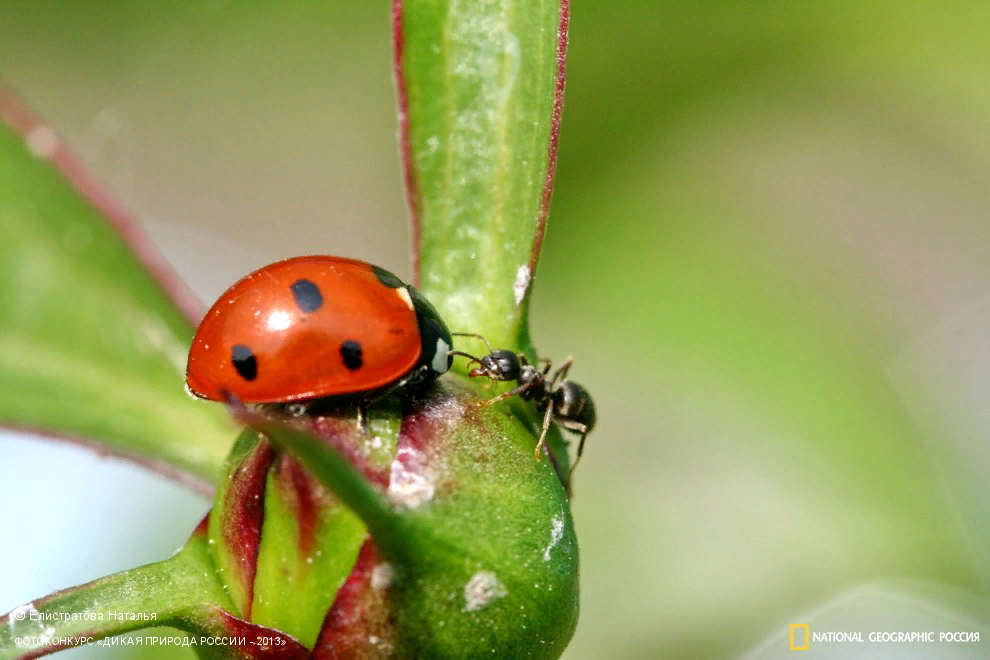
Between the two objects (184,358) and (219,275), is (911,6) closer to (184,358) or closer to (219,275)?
(184,358)

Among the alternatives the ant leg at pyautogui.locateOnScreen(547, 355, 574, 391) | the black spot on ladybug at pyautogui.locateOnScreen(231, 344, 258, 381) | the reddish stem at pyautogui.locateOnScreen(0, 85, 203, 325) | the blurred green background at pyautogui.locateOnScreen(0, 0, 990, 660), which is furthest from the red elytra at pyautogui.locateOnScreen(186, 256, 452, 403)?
the blurred green background at pyautogui.locateOnScreen(0, 0, 990, 660)

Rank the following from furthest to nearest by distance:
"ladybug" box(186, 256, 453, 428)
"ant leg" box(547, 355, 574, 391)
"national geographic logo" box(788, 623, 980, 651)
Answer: "national geographic logo" box(788, 623, 980, 651)
"ant leg" box(547, 355, 574, 391)
"ladybug" box(186, 256, 453, 428)

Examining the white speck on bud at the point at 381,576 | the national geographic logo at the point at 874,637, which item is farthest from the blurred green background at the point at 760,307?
the white speck on bud at the point at 381,576

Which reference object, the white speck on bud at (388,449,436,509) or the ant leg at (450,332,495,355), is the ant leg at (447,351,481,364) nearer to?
the ant leg at (450,332,495,355)

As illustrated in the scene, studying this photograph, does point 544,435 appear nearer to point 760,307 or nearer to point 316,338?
point 316,338

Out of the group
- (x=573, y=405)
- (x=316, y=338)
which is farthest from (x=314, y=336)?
(x=573, y=405)

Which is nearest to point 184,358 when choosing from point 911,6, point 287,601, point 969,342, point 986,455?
point 287,601
